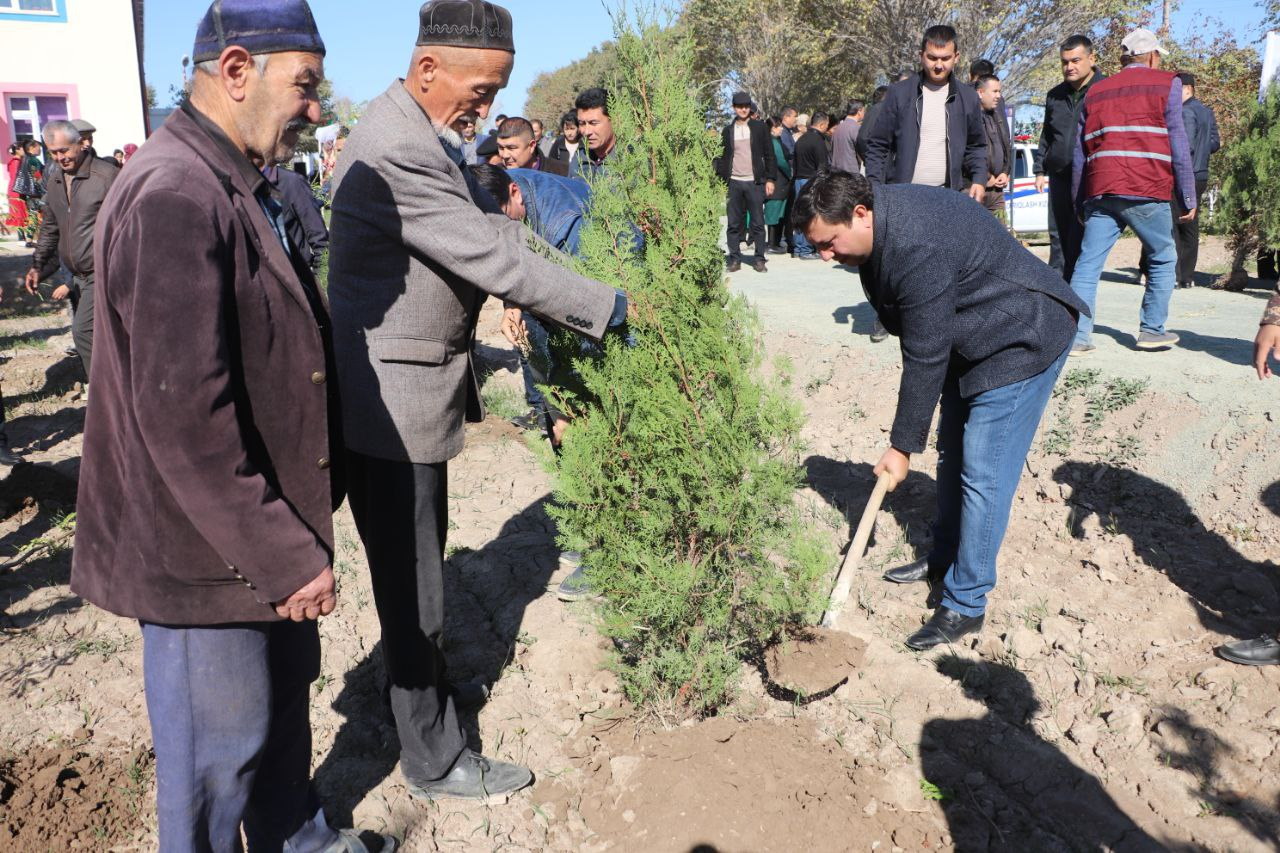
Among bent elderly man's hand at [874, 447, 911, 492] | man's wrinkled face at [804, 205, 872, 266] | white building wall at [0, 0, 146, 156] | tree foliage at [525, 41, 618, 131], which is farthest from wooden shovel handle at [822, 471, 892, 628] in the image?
tree foliage at [525, 41, 618, 131]

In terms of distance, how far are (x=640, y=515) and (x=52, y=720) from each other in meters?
2.50

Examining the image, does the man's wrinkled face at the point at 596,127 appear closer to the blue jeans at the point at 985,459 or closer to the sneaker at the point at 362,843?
the blue jeans at the point at 985,459

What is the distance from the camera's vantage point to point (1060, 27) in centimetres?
2612

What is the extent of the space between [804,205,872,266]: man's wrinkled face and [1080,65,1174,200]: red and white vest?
3.55 meters

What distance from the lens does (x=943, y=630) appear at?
385 cm

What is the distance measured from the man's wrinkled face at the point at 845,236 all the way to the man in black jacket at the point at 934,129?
3.32m

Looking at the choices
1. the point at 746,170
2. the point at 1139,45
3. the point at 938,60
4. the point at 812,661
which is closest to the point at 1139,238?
the point at 1139,45

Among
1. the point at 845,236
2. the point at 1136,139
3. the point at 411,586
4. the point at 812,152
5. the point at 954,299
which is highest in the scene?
the point at 812,152

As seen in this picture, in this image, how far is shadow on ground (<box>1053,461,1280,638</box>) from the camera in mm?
3951

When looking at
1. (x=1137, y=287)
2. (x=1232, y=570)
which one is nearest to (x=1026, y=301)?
(x=1232, y=570)

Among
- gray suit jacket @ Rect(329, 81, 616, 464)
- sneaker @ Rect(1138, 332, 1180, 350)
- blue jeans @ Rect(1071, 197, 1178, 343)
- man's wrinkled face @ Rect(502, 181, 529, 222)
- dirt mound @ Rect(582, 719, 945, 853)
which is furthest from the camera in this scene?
sneaker @ Rect(1138, 332, 1180, 350)

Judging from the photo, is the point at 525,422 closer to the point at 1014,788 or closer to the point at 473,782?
the point at 473,782

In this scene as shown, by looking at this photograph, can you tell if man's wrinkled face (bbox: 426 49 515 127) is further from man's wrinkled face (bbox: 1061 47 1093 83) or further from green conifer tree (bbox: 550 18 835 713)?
man's wrinkled face (bbox: 1061 47 1093 83)

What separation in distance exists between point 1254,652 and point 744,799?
212 centimetres
